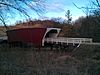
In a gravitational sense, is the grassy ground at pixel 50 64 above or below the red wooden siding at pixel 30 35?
below

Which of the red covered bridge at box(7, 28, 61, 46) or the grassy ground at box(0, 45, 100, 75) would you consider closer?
the grassy ground at box(0, 45, 100, 75)

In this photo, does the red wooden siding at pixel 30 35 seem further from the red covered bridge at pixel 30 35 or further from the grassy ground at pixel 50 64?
the grassy ground at pixel 50 64

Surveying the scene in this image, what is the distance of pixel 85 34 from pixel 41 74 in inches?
1207

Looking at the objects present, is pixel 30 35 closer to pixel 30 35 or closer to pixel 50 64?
pixel 30 35

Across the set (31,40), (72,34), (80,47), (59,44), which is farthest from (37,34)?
(72,34)

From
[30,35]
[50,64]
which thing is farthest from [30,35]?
[50,64]

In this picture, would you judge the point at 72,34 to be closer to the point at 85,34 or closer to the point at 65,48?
the point at 85,34

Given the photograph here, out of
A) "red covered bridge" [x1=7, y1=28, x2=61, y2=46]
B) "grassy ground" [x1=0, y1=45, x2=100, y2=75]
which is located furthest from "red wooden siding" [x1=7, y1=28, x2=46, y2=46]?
"grassy ground" [x1=0, y1=45, x2=100, y2=75]

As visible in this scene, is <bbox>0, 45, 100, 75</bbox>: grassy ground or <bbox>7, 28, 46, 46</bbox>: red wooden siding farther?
<bbox>7, 28, 46, 46</bbox>: red wooden siding

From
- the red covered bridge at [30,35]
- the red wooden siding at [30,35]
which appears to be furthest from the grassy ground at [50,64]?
the red wooden siding at [30,35]

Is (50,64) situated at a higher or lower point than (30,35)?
lower

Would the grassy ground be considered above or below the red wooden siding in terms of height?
below

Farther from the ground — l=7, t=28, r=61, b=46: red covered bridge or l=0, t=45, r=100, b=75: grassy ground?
l=7, t=28, r=61, b=46: red covered bridge

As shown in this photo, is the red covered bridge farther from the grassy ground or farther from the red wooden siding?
the grassy ground
